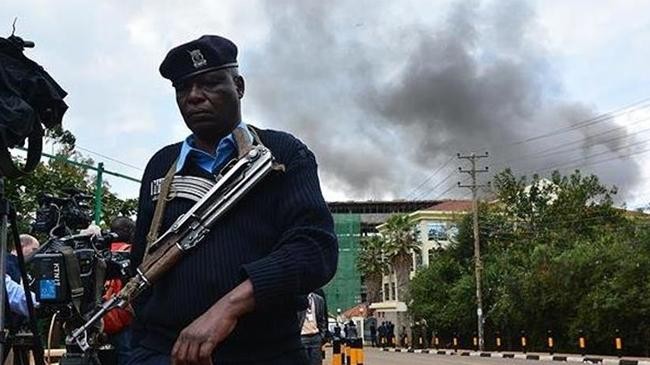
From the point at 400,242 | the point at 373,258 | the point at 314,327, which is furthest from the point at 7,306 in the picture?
the point at 373,258

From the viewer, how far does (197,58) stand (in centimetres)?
221

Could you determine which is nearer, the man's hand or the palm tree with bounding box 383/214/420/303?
the man's hand

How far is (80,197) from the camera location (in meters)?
6.29

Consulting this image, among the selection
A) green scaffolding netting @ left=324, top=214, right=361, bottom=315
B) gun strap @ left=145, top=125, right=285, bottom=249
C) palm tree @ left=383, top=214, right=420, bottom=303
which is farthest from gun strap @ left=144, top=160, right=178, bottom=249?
green scaffolding netting @ left=324, top=214, right=361, bottom=315

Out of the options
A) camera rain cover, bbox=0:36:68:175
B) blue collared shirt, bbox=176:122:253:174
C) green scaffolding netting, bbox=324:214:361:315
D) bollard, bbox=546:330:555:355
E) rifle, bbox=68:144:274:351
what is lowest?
bollard, bbox=546:330:555:355

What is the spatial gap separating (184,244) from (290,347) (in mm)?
337

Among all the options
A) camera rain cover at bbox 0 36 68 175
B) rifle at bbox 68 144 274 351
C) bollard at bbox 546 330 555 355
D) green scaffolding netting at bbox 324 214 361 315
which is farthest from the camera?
green scaffolding netting at bbox 324 214 361 315

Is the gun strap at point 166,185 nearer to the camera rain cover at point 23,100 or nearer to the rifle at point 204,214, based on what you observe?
the rifle at point 204,214

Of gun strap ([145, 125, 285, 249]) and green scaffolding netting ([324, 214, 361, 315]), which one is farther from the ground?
green scaffolding netting ([324, 214, 361, 315])

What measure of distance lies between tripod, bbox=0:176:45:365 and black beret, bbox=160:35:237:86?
1003 millimetres

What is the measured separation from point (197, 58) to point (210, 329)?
0.67m

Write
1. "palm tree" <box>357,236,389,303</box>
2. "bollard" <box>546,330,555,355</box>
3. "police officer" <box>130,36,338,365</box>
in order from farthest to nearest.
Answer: "palm tree" <box>357,236,389,303</box>
"bollard" <box>546,330,555,355</box>
"police officer" <box>130,36,338,365</box>

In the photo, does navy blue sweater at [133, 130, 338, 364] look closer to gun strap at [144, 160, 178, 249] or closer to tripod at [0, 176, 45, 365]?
gun strap at [144, 160, 178, 249]

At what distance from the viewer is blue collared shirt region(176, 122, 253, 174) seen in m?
2.24
